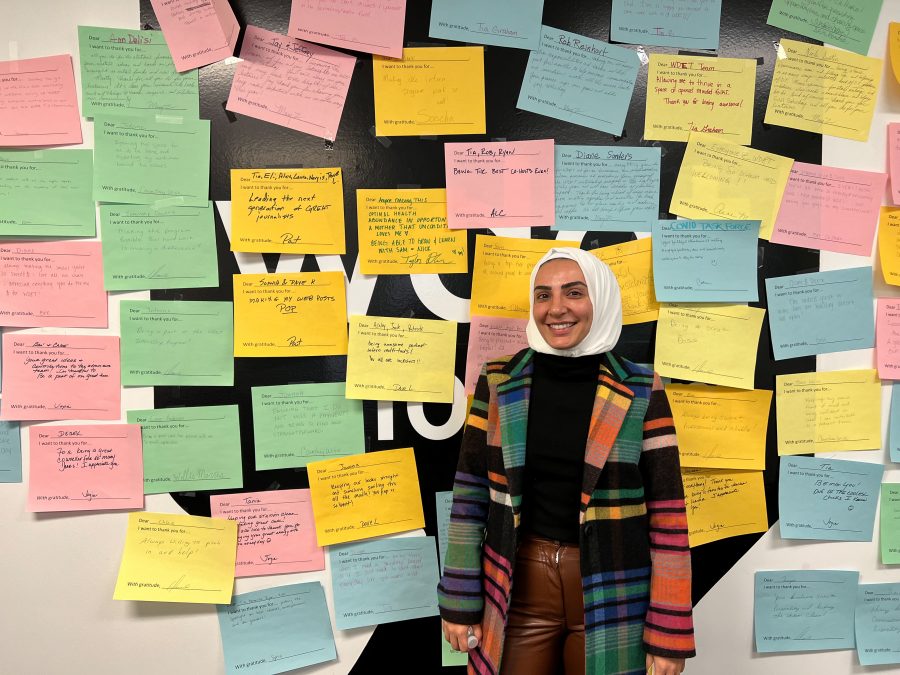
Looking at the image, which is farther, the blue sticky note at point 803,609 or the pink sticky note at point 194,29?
the blue sticky note at point 803,609

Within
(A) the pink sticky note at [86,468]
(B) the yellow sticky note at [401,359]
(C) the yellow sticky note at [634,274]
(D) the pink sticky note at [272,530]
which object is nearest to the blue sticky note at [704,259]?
(C) the yellow sticky note at [634,274]

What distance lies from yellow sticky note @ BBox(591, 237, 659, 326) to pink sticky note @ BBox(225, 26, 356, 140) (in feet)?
A: 2.61

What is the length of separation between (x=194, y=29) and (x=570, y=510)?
4.82 ft

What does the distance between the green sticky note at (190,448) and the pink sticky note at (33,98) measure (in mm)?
748

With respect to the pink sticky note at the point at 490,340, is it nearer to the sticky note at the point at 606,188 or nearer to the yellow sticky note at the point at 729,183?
the sticky note at the point at 606,188

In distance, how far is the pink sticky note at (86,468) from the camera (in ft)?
5.31

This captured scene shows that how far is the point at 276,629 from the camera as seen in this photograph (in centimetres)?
166

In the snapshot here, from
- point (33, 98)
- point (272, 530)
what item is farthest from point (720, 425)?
point (33, 98)

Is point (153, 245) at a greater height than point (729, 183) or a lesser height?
lesser

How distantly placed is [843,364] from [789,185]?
51 centimetres

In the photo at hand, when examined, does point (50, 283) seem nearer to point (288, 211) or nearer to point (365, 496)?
point (288, 211)

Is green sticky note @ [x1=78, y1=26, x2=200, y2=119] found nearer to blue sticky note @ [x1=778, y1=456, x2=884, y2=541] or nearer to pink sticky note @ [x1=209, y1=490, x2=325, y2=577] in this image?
pink sticky note @ [x1=209, y1=490, x2=325, y2=577]

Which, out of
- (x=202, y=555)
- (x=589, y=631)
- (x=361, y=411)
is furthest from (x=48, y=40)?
(x=589, y=631)

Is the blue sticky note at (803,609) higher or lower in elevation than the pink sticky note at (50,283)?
lower
